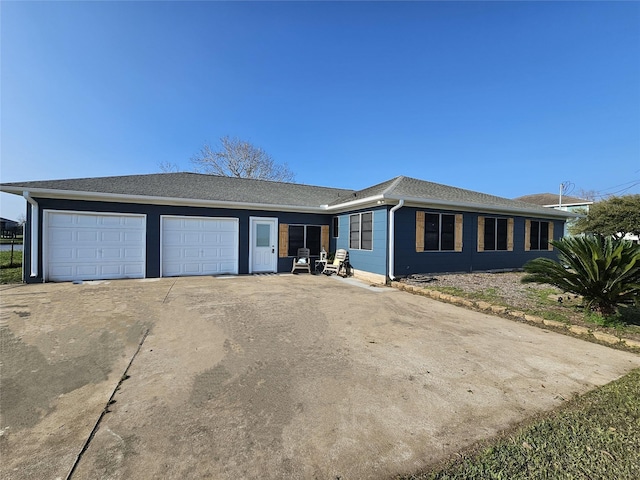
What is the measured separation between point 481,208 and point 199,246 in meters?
9.95

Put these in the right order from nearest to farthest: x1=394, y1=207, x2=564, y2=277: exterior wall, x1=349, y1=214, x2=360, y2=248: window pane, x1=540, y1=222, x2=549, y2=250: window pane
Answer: x1=394, y1=207, x2=564, y2=277: exterior wall, x1=349, y1=214, x2=360, y2=248: window pane, x1=540, y1=222, x2=549, y2=250: window pane

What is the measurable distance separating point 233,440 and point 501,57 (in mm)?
13322

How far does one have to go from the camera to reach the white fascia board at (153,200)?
8016mm

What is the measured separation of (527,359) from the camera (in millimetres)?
3303

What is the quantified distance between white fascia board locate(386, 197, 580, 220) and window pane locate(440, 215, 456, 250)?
0.38 metres

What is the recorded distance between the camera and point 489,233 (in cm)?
1048

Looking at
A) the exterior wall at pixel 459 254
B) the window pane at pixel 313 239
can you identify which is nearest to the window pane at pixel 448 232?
the exterior wall at pixel 459 254

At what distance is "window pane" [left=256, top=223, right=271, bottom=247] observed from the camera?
10.8 meters

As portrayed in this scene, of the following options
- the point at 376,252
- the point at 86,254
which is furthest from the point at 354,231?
the point at 86,254

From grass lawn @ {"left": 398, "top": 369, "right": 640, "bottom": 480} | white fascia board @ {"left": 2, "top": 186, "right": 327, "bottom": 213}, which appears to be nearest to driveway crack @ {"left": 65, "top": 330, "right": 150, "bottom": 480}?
grass lawn @ {"left": 398, "top": 369, "right": 640, "bottom": 480}

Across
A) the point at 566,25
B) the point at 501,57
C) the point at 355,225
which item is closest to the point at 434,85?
the point at 501,57

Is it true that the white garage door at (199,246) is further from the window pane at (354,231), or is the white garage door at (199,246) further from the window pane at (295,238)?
the window pane at (354,231)

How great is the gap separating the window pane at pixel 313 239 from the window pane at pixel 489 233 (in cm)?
617

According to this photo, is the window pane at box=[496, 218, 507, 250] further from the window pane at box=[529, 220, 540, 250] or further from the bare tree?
the bare tree
